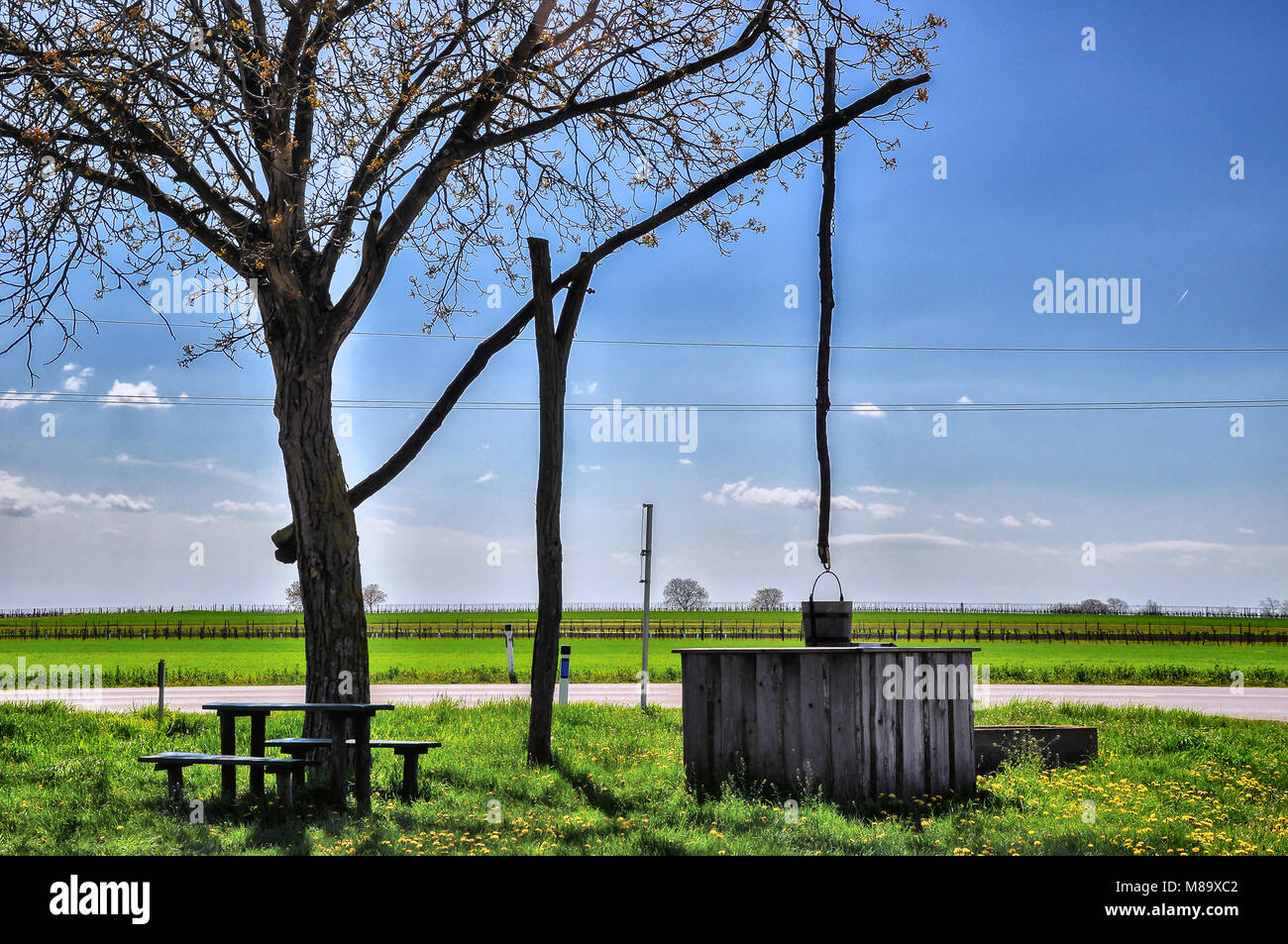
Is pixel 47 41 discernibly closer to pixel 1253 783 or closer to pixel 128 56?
pixel 128 56

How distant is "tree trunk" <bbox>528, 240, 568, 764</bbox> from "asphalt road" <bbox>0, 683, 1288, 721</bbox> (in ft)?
24.2

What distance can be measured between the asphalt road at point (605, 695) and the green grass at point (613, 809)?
633 cm

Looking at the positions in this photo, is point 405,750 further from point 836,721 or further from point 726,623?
point 726,623

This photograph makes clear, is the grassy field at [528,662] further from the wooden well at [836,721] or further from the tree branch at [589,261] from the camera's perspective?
the wooden well at [836,721]

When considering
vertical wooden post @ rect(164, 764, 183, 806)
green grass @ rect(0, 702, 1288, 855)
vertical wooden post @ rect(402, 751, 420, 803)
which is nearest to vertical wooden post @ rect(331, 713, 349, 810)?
green grass @ rect(0, 702, 1288, 855)

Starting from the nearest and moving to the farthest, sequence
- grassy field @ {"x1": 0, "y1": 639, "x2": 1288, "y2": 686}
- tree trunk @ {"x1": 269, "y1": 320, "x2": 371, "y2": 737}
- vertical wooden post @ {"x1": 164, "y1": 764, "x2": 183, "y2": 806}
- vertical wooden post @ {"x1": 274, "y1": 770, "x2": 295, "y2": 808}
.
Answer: vertical wooden post @ {"x1": 274, "y1": 770, "x2": 295, "y2": 808}, vertical wooden post @ {"x1": 164, "y1": 764, "x2": 183, "y2": 806}, tree trunk @ {"x1": 269, "y1": 320, "x2": 371, "y2": 737}, grassy field @ {"x1": 0, "y1": 639, "x2": 1288, "y2": 686}

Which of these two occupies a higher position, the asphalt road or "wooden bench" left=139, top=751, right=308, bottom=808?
"wooden bench" left=139, top=751, right=308, bottom=808

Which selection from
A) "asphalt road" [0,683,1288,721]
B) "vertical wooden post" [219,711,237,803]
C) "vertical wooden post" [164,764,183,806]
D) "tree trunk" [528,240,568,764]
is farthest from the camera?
"asphalt road" [0,683,1288,721]

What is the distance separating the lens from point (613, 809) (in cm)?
792

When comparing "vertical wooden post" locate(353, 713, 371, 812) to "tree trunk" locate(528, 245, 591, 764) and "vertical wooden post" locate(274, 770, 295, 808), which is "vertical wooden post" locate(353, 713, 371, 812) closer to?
"vertical wooden post" locate(274, 770, 295, 808)

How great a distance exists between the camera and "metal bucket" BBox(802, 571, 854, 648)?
8.99m

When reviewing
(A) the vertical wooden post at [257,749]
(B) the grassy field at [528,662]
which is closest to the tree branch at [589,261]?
(A) the vertical wooden post at [257,749]
